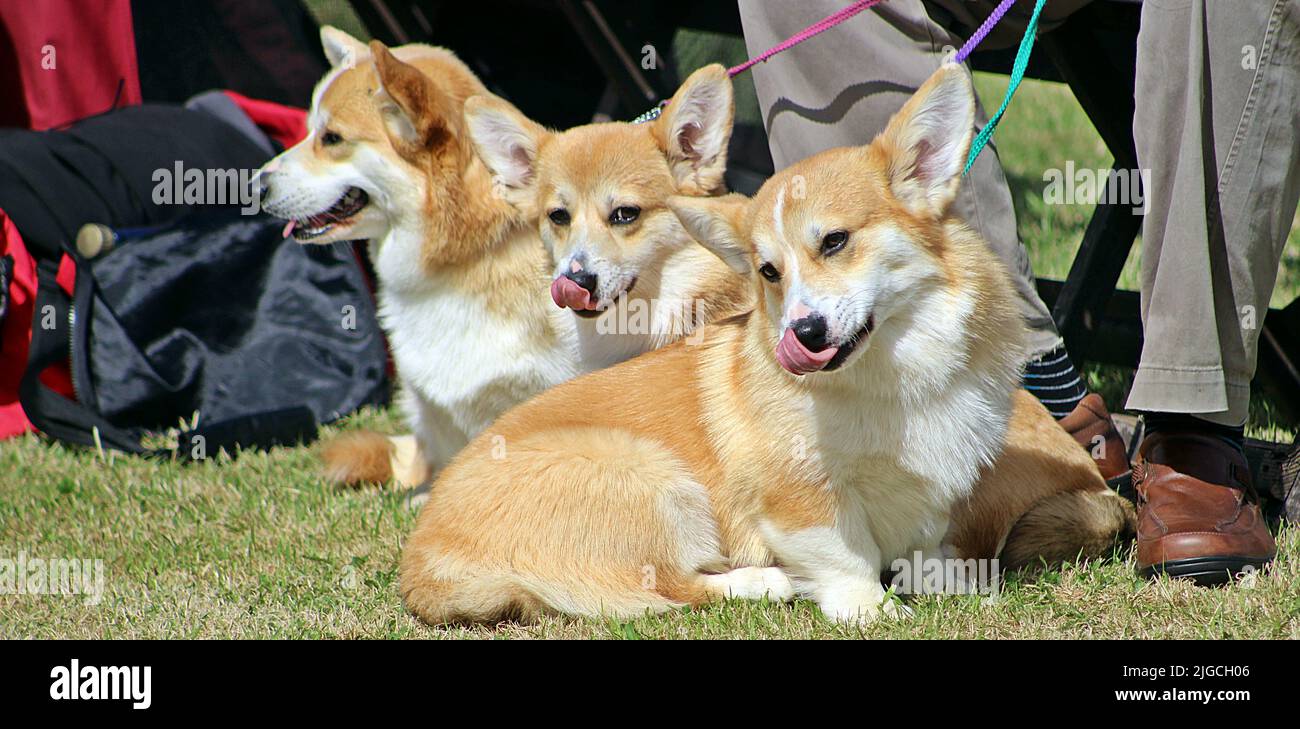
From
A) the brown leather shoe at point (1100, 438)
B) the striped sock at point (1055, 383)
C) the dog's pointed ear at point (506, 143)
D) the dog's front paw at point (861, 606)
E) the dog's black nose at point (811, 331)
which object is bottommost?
the dog's front paw at point (861, 606)

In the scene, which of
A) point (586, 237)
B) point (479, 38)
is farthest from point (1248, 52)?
point (479, 38)

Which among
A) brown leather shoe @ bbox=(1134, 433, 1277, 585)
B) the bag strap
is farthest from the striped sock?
the bag strap

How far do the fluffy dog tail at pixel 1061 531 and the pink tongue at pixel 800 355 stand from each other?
736 millimetres

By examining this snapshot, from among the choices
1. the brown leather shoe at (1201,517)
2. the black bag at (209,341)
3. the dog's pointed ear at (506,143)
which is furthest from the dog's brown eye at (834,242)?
the black bag at (209,341)

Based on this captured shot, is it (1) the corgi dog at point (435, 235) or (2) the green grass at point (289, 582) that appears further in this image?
(1) the corgi dog at point (435, 235)

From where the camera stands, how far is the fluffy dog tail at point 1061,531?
8.63 feet

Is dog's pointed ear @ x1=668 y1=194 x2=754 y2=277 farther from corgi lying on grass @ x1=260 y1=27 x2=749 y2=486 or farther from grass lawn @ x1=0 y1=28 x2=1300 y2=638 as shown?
grass lawn @ x1=0 y1=28 x2=1300 y2=638

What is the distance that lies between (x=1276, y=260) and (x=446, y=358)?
2031 millimetres

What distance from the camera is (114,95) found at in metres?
4.89

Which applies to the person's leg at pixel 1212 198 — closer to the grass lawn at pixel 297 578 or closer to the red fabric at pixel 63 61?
the grass lawn at pixel 297 578

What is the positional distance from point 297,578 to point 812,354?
1437mm

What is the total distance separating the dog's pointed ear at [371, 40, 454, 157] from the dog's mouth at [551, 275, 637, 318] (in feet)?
2.20

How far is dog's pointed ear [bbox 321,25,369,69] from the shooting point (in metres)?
3.59

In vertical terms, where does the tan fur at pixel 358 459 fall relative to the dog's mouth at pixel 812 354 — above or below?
below
